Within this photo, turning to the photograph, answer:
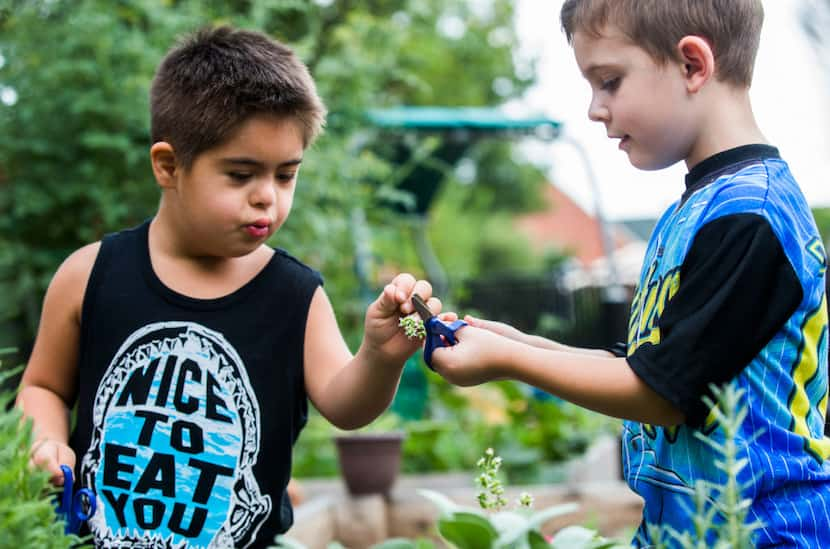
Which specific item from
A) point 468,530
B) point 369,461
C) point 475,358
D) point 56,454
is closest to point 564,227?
point 369,461

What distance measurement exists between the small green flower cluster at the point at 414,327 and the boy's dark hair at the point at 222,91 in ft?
1.71

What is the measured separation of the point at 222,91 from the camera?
72.5 inches

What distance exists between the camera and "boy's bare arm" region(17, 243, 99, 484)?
73.9 inches

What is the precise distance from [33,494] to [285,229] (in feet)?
10.3

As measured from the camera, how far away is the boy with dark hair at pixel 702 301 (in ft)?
4.10

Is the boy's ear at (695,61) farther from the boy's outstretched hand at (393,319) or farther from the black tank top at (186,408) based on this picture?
the black tank top at (186,408)

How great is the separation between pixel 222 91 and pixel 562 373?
0.95m

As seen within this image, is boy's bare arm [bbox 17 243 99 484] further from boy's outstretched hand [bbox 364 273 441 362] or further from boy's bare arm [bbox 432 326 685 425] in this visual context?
boy's bare arm [bbox 432 326 685 425]

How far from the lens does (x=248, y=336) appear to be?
184cm

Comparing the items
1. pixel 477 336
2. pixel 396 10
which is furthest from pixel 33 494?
pixel 396 10

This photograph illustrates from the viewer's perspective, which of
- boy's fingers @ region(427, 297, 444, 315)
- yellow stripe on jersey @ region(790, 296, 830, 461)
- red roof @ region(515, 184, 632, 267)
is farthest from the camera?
red roof @ region(515, 184, 632, 267)

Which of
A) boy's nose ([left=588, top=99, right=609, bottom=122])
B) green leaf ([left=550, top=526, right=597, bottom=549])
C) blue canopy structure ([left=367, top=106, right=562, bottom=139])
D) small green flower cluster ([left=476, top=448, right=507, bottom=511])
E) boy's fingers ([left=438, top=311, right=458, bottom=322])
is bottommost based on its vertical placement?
green leaf ([left=550, top=526, right=597, bottom=549])

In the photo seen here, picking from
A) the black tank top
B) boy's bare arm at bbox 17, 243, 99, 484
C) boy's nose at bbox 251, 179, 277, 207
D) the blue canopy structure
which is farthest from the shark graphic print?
the blue canopy structure

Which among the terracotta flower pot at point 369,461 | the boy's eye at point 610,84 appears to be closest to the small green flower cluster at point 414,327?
the boy's eye at point 610,84
